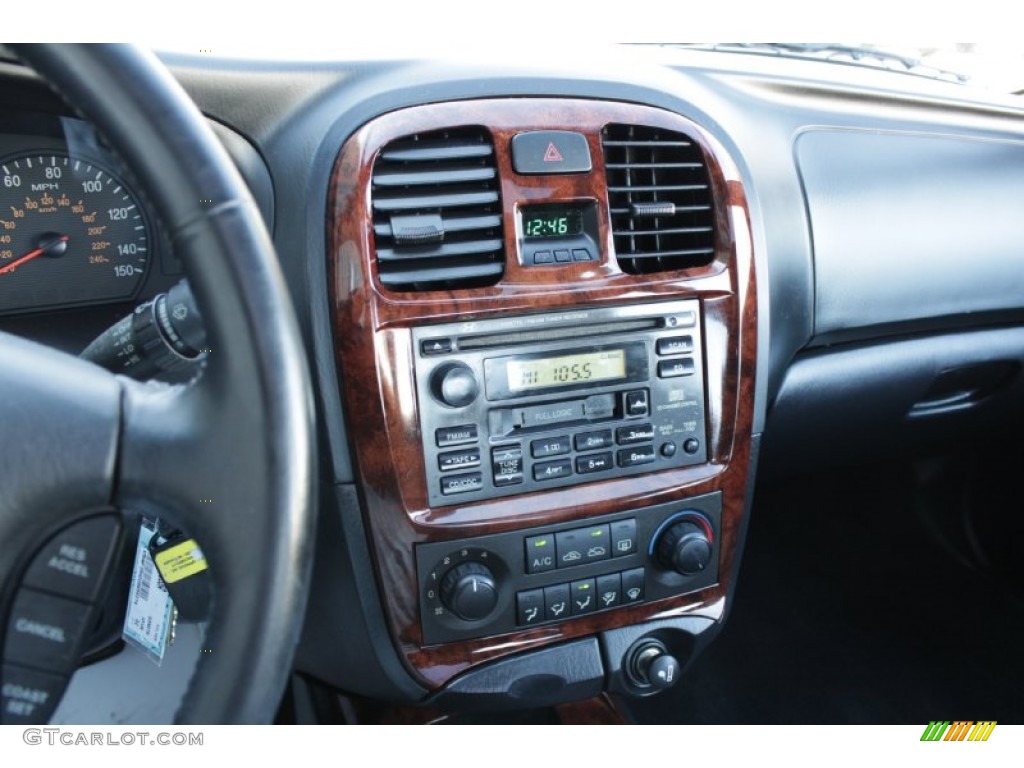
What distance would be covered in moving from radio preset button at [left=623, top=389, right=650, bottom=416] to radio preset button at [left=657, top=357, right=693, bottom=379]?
0.04 metres

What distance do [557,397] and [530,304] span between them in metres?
0.13

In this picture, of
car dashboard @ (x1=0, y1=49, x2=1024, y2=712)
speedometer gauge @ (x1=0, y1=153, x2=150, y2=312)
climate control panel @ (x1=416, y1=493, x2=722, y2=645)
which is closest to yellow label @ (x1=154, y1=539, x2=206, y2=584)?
car dashboard @ (x1=0, y1=49, x2=1024, y2=712)

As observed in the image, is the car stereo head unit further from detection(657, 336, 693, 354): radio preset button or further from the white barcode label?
the white barcode label

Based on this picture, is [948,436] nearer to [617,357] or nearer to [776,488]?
[776,488]

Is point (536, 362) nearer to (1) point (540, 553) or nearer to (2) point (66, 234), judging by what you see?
(1) point (540, 553)

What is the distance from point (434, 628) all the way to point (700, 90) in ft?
2.80

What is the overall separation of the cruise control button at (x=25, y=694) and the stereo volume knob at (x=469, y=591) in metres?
0.55

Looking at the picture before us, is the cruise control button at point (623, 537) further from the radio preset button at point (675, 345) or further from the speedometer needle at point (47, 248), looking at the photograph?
the speedometer needle at point (47, 248)

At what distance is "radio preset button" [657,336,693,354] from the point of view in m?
1.26

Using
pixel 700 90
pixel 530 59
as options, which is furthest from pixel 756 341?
pixel 530 59

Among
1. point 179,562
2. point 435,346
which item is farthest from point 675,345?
point 179,562

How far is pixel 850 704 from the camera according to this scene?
6.11ft

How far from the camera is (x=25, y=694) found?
70 cm

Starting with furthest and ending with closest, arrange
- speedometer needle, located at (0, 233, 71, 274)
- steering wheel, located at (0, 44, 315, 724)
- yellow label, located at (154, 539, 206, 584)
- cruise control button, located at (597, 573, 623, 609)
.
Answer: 1. cruise control button, located at (597, 573, 623, 609)
2. speedometer needle, located at (0, 233, 71, 274)
3. yellow label, located at (154, 539, 206, 584)
4. steering wheel, located at (0, 44, 315, 724)
